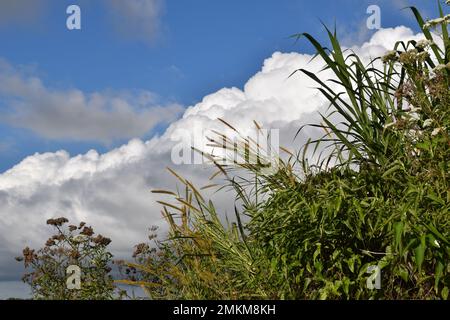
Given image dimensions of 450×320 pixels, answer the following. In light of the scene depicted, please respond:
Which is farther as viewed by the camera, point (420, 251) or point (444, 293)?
point (444, 293)

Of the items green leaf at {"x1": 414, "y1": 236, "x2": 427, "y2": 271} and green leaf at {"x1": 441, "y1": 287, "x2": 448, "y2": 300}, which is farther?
green leaf at {"x1": 441, "y1": 287, "x2": 448, "y2": 300}

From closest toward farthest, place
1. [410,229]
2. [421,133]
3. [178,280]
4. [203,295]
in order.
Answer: [410,229] → [421,133] → [203,295] → [178,280]

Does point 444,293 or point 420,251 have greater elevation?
point 420,251

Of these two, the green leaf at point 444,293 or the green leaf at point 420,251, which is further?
the green leaf at point 444,293

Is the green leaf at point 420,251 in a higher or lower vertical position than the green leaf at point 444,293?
higher

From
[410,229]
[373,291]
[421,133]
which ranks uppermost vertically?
[421,133]

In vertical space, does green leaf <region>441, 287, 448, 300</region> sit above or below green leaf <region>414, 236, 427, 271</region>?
below

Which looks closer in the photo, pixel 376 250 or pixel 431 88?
pixel 376 250

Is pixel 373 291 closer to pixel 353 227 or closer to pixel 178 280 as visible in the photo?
pixel 353 227

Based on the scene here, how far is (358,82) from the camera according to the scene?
20.8 feet

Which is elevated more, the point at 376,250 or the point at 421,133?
the point at 421,133
